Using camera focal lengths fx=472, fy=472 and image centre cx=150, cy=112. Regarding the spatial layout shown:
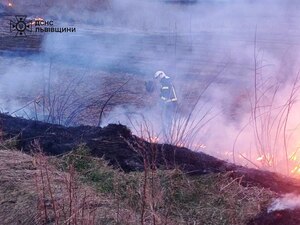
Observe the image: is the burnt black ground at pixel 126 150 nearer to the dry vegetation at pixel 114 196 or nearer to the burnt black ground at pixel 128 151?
the burnt black ground at pixel 128 151

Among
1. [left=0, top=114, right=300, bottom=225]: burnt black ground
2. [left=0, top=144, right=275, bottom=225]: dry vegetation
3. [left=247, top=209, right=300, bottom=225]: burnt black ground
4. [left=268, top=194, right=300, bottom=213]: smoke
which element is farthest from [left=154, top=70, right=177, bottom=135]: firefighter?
[left=247, top=209, right=300, bottom=225]: burnt black ground

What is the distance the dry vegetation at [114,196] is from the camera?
3.75 m

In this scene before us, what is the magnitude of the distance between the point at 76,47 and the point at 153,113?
668 cm

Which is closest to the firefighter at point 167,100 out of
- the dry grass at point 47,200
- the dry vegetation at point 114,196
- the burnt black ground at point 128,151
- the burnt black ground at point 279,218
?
the burnt black ground at point 128,151

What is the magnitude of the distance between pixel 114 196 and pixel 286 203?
59.5 inches

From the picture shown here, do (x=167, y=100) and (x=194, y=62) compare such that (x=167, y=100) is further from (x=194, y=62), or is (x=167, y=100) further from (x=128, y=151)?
(x=194, y=62)

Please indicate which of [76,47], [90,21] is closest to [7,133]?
[76,47]

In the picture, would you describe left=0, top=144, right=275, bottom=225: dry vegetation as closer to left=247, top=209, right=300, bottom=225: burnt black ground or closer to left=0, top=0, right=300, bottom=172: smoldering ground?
left=247, top=209, right=300, bottom=225: burnt black ground

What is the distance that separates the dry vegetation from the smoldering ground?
2.05m

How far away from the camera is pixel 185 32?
645 inches

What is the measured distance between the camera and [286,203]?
3.87 metres

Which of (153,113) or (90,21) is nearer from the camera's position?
(153,113)

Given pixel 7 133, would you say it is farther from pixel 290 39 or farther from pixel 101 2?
pixel 101 2

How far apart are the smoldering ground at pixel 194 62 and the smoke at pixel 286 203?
215cm
